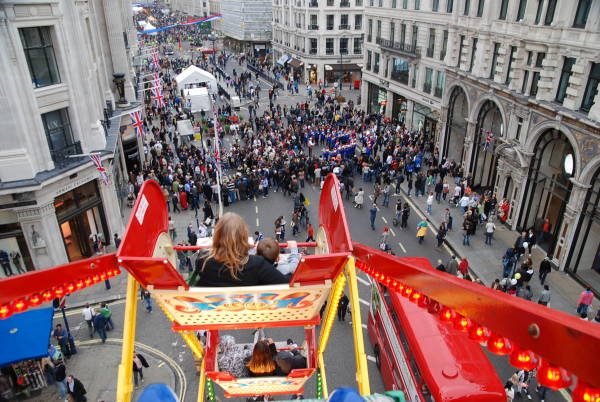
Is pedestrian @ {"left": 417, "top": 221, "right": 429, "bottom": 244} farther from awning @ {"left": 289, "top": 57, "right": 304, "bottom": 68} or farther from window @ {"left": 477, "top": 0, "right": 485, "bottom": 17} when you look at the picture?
awning @ {"left": 289, "top": 57, "right": 304, "bottom": 68}

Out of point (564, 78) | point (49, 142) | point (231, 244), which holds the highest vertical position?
point (231, 244)

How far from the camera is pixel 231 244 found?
4.38 meters

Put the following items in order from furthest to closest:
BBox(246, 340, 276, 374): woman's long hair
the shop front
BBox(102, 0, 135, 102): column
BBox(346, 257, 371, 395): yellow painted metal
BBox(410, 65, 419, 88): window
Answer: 1. BBox(410, 65, 419, 88): window
2. BBox(102, 0, 135, 102): column
3. the shop front
4. BBox(246, 340, 276, 374): woman's long hair
5. BBox(346, 257, 371, 395): yellow painted metal

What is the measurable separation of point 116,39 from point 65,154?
1346 centimetres

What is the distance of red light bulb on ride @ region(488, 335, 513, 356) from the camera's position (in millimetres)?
2690

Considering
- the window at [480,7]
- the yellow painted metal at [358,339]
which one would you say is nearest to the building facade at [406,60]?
the window at [480,7]

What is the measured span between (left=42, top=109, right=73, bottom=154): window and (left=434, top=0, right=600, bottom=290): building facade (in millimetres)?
21285

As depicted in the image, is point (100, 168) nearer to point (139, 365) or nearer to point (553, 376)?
point (139, 365)

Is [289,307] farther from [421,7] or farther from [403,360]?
[421,7]

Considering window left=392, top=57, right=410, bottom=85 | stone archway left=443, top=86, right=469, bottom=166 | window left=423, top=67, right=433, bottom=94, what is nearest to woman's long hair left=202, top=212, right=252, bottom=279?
stone archway left=443, top=86, right=469, bottom=166

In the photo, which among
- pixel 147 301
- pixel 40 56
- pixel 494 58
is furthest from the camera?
pixel 494 58

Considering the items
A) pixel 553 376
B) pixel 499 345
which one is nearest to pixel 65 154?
pixel 499 345

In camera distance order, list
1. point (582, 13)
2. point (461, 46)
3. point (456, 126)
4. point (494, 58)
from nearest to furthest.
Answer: point (582, 13) → point (494, 58) → point (461, 46) → point (456, 126)

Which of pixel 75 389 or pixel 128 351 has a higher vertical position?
pixel 128 351
